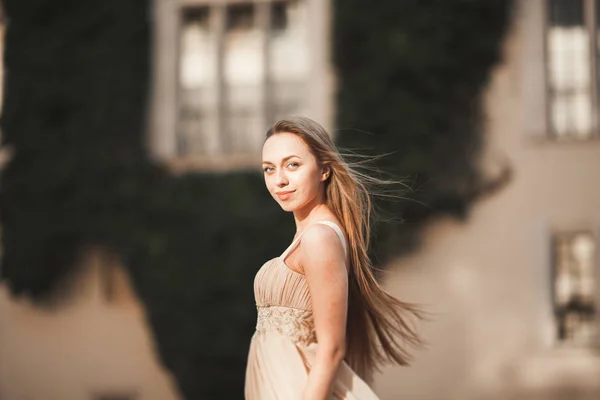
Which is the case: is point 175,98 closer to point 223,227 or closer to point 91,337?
point 223,227

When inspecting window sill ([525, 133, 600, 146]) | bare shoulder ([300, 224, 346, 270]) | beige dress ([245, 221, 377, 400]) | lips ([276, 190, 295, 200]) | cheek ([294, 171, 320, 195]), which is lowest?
beige dress ([245, 221, 377, 400])

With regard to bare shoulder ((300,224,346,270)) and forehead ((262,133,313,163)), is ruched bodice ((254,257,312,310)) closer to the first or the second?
bare shoulder ((300,224,346,270))

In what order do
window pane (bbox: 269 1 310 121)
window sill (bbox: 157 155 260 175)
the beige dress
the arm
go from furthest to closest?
window pane (bbox: 269 1 310 121) < window sill (bbox: 157 155 260 175) < the beige dress < the arm

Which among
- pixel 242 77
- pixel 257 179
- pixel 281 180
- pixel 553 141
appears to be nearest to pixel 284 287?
pixel 281 180

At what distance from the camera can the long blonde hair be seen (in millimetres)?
2729

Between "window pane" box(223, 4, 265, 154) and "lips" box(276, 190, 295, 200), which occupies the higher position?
"window pane" box(223, 4, 265, 154)

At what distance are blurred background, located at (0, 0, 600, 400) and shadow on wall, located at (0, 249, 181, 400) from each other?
0.09ft

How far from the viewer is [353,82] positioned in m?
11.1

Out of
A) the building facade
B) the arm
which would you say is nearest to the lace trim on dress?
the arm

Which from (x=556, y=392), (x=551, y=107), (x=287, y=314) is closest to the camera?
(x=287, y=314)

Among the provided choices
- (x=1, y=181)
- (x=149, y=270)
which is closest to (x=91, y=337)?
(x=149, y=270)

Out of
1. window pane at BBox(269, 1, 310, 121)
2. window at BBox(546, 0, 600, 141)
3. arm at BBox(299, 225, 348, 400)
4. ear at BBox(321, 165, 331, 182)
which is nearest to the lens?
arm at BBox(299, 225, 348, 400)

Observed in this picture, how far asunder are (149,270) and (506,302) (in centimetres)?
466

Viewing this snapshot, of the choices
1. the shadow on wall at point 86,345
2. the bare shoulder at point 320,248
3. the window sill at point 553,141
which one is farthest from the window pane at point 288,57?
the bare shoulder at point 320,248
